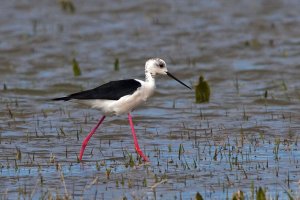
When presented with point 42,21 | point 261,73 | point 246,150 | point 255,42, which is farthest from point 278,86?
point 42,21

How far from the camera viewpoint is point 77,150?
11.4 m

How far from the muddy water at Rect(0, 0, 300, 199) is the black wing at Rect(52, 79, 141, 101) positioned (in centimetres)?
73

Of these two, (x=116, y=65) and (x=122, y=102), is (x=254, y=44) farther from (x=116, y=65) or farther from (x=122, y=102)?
(x=122, y=102)

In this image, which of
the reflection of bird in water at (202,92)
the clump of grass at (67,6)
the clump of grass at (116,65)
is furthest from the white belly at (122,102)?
the clump of grass at (67,6)

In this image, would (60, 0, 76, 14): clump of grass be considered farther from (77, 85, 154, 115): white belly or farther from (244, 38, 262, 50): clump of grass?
(77, 85, 154, 115): white belly

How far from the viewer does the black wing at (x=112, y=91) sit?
11.0 meters

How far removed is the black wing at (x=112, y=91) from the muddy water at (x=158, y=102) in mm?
725

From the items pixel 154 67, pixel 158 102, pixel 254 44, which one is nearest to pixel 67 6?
pixel 254 44

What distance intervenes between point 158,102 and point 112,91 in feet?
13.3

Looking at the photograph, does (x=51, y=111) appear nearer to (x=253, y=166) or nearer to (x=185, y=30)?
(x=253, y=166)

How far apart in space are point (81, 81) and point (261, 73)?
3.34m

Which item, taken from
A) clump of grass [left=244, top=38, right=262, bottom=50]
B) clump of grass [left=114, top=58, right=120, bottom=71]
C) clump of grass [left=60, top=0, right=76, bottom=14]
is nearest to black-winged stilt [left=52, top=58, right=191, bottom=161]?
clump of grass [left=114, top=58, right=120, bottom=71]

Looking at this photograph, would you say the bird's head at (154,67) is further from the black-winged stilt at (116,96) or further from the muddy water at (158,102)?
the muddy water at (158,102)

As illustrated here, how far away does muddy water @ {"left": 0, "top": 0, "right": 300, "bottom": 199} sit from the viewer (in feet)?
31.6
